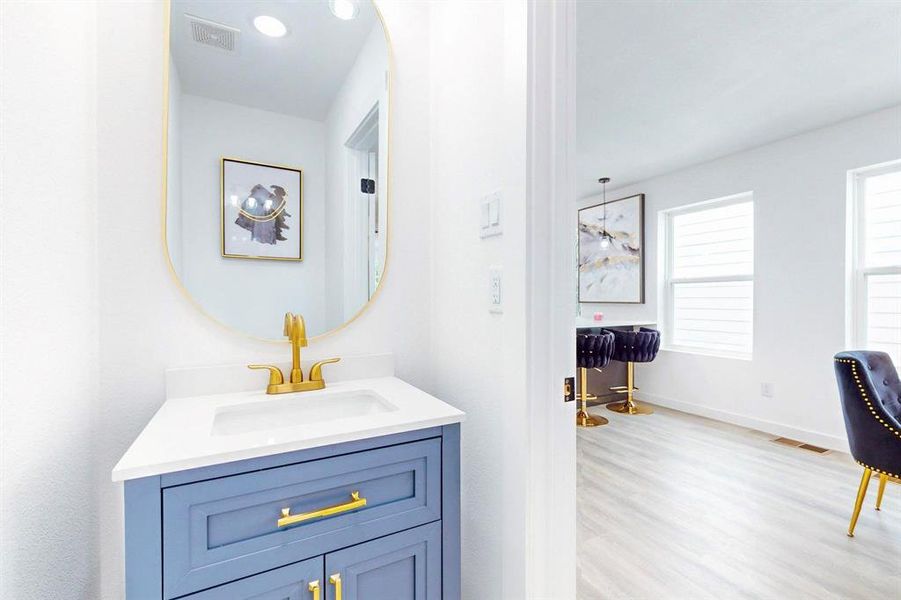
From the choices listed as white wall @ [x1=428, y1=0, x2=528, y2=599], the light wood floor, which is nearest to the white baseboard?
the light wood floor

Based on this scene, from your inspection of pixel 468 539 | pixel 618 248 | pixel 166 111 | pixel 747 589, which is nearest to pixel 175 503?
pixel 468 539

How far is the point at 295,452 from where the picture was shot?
844 mm

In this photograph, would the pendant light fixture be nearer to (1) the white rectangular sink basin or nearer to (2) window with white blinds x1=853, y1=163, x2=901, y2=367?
(2) window with white blinds x1=853, y1=163, x2=901, y2=367

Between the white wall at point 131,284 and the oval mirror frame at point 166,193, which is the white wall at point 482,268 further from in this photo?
the white wall at point 131,284

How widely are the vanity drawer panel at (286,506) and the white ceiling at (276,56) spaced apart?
45.1 inches

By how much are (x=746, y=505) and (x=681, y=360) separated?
7.31 ft

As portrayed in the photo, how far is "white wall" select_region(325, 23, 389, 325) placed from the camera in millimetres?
1419

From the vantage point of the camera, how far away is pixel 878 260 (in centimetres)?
305

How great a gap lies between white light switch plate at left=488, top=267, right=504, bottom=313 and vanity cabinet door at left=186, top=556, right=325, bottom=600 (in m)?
0.73

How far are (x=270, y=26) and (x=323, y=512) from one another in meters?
1.45

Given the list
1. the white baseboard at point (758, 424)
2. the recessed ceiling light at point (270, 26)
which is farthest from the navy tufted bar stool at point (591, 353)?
the recessed ceiling light at point (270, 26)

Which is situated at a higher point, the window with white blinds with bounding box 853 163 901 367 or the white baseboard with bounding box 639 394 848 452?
the window with white blinds with bounding box 853 163 901 367

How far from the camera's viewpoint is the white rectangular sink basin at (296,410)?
113 centimetres

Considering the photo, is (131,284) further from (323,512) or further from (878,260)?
(878,260)
